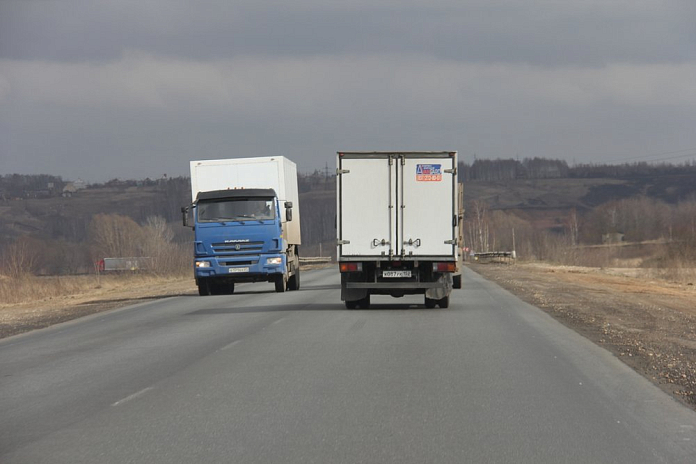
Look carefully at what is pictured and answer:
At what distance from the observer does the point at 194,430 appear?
309 inches

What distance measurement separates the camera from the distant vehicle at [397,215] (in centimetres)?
2100

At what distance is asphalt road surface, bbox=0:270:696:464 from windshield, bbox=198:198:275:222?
10805 mm

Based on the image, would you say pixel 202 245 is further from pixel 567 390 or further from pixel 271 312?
pixel 567 390

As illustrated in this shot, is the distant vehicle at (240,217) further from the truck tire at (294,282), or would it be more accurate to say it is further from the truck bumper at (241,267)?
the truck tire at (294,282)

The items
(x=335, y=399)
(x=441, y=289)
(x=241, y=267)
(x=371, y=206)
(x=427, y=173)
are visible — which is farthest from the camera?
(x=241, y=267)

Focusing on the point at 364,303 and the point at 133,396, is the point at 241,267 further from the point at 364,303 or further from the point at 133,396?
the point at 133,396

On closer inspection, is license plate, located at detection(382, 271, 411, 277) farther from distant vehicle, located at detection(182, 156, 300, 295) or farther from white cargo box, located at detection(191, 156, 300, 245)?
white cargo box, located at detection(191, 156, 300, 245)

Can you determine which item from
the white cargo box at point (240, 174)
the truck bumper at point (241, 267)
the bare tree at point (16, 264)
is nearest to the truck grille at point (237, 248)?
the truck bumper at point (241, 267)

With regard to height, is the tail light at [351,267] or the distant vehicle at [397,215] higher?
the distant vehicle at [397,215]

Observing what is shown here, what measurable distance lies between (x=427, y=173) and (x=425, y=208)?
2.48ft

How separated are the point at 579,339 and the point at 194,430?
8909 millimetres

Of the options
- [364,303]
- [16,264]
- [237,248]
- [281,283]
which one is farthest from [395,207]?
[16,264]

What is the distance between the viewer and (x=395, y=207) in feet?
69.4

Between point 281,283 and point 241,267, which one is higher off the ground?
point 241,267
